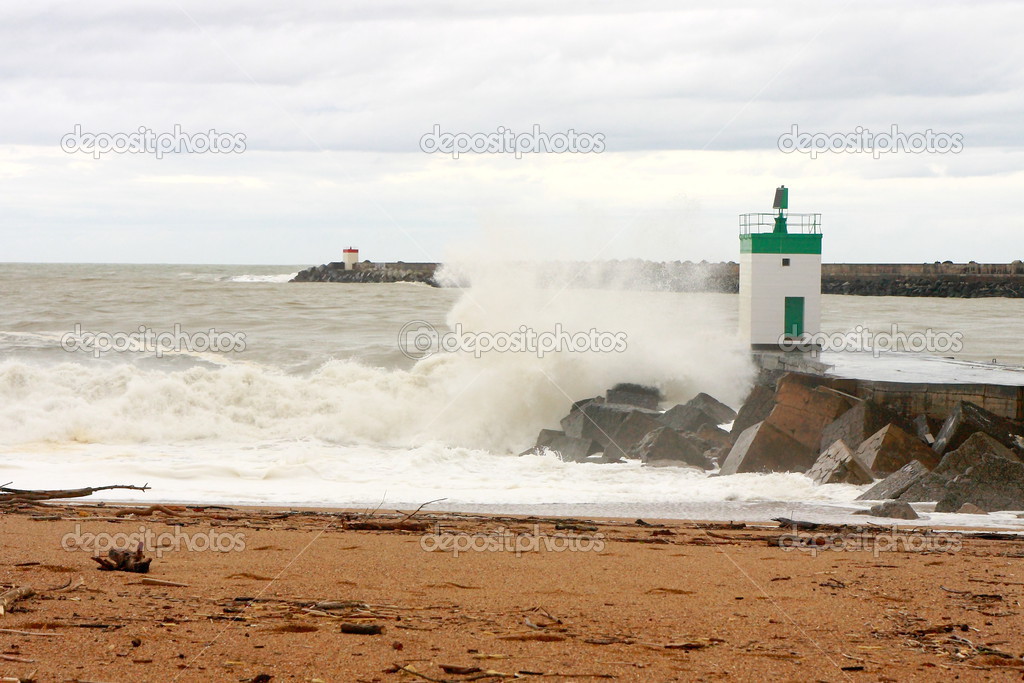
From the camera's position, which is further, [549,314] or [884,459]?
[549,314]

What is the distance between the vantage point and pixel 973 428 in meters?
11.4

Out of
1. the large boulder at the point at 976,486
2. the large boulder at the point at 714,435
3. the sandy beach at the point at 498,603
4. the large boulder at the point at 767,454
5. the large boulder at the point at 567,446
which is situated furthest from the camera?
the large boulder at the point at 714,435

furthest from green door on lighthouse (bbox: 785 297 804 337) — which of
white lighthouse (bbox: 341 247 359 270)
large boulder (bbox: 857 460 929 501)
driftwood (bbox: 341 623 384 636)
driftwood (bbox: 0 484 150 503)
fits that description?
white lighthouse (bbox: 341 247 359 270)

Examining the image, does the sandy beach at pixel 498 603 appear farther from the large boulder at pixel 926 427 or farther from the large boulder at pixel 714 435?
the large boulder at pixel 714 435

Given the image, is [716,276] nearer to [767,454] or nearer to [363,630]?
[767,454]

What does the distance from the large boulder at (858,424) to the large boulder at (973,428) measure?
0.80m

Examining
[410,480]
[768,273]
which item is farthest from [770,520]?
[768,273]

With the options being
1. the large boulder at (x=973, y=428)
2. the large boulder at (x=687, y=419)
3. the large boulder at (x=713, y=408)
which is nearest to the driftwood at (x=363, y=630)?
the large boulder at (x=973, y=428)

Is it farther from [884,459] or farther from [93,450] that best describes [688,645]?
[93,450]

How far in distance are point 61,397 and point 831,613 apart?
582 inches

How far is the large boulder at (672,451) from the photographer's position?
42.1ft

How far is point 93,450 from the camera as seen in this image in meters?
13.8

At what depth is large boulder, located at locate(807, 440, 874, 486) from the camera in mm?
10711

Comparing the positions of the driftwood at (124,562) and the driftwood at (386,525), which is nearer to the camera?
the driftwood at (124,562)
